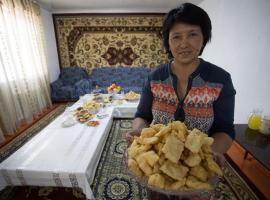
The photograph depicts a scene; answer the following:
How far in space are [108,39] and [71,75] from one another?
5.18 ft

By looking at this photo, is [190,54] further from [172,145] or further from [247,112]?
[247,112]

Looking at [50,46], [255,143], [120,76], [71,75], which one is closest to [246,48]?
[255,143]

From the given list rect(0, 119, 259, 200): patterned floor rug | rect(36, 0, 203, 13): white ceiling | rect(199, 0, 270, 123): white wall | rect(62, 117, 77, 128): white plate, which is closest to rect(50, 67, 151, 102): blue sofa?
rect(36, 0, 203, 13): white ceiling

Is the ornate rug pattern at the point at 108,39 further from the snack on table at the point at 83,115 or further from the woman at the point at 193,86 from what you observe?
the woman at the point at 193,86

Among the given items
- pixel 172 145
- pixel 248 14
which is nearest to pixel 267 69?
pixel 248 14

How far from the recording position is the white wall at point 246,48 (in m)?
1.92

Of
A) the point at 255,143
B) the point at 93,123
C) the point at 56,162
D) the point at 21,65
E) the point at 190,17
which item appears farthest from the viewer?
the point at 21,65

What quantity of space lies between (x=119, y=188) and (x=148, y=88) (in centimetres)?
126

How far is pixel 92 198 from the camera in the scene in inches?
56.6

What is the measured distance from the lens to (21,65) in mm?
3238

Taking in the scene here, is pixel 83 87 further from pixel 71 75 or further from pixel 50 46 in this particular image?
pixel 50 46

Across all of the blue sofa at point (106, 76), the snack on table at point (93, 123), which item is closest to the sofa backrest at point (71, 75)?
the blue sofa at point (106, 76)

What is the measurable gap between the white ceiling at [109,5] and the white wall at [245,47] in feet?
4.80

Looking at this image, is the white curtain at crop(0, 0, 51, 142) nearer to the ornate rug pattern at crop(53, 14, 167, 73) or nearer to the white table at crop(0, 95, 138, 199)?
the ornate rug pattern at crop(53, 14, 167, 73)
